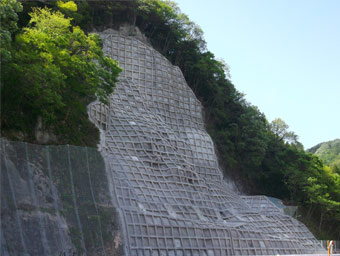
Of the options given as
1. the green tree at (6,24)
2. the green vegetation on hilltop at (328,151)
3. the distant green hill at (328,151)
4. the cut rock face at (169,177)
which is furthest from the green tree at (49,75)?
the distant green hill at (328,151)

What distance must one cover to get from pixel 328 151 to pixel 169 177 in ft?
Result: 236

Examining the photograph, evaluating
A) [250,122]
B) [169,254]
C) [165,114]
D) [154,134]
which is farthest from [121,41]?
[169,254]

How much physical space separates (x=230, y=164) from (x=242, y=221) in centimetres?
951

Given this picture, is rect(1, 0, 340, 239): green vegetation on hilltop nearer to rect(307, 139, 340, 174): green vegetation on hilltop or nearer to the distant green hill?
rect(307, 139, 340, 174): green vegetation on hilltop

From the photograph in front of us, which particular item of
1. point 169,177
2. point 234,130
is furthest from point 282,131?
point 169,177

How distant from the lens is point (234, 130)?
39.5 m

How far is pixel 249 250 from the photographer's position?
26188 mm

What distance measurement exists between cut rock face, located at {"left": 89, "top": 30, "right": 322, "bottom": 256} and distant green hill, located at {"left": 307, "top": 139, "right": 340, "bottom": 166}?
158 feet

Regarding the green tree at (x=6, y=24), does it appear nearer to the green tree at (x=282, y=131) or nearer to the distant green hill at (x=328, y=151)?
the green tree at (x=282, y=131)

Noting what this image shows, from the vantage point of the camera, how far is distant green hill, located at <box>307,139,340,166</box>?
8141cm

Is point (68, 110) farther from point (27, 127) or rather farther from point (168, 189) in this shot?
point (168, 189)

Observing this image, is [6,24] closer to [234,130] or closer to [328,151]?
[234,130]

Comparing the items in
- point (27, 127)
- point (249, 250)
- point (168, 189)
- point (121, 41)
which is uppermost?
point (121, 41)

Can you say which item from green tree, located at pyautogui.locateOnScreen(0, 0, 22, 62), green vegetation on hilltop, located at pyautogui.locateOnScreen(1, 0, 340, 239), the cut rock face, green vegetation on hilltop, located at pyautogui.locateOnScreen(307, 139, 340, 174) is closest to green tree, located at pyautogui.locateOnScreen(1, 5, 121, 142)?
green tree, located at pyautogui.locateOnScreen(0, 0, 22, 62)
